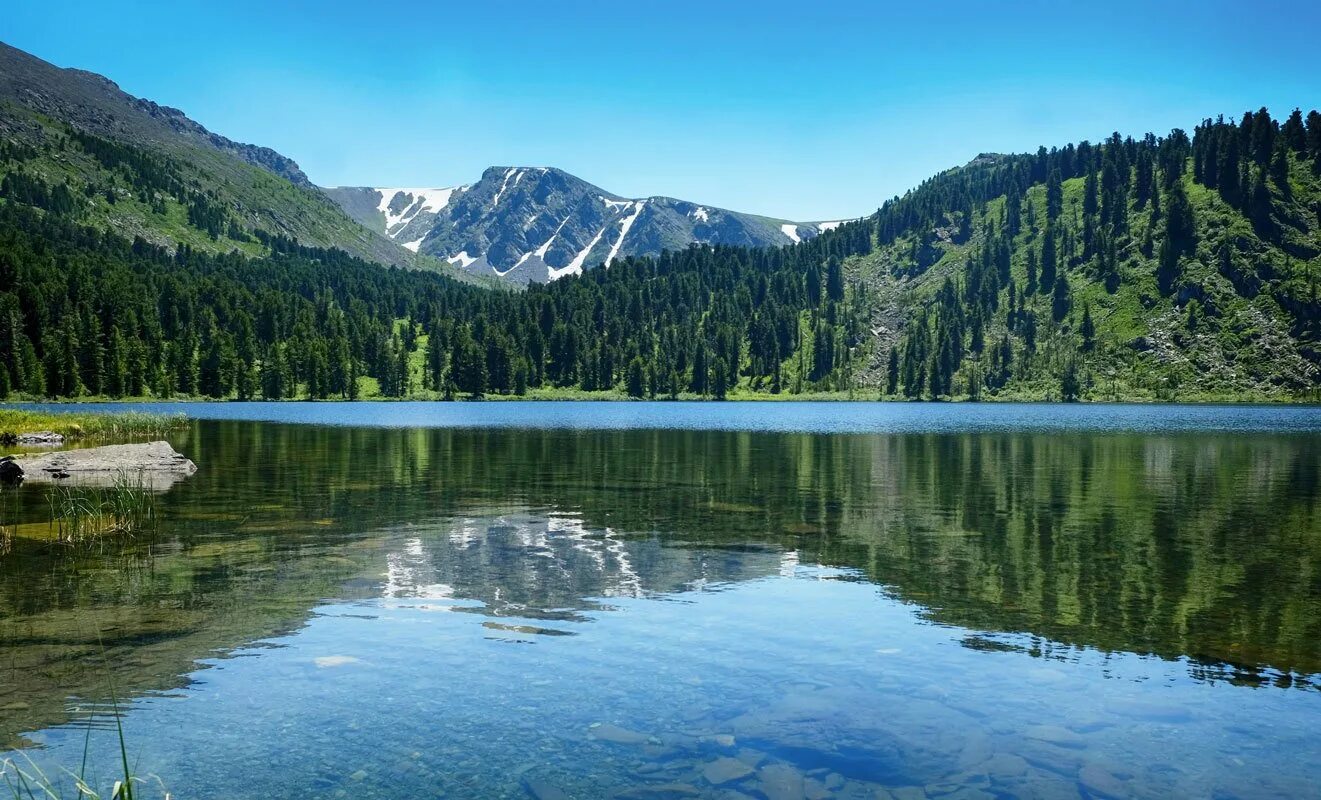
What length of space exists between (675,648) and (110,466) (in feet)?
174

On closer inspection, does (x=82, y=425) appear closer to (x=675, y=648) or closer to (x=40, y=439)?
(x=40, y=439)

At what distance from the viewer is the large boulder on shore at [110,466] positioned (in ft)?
182

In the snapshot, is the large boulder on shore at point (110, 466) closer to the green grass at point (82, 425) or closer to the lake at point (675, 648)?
the lake at point (675, 648)

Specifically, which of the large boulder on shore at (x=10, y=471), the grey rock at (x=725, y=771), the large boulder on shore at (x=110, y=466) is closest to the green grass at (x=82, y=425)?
the large boulder on shore at (x=110, y=466)

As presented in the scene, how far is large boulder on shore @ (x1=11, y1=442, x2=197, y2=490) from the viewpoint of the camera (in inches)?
2188

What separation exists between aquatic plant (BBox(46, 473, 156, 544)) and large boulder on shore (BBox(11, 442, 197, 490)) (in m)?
6.45

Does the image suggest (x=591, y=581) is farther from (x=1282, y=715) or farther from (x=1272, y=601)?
(x=1272, y=601)

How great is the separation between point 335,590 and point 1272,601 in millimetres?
28004

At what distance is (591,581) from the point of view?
2908cm

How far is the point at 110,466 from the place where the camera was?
5922 centimetres

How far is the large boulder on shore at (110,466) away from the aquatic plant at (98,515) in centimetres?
645

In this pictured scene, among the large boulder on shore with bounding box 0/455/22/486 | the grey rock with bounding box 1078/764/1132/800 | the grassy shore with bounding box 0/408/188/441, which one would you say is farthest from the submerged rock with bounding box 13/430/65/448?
the grey rock with bounding box 1078/764/1132/800

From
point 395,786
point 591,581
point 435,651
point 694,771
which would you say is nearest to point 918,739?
point 694,771

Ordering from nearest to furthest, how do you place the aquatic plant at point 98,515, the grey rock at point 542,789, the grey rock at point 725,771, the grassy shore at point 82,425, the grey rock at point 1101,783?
the grey rock at point 542,789 < the grey rock at point 1101,783 < the grey rock at point 725,771 < the aquatic plant at point 98,515 < the grassy shore at point 82,425
